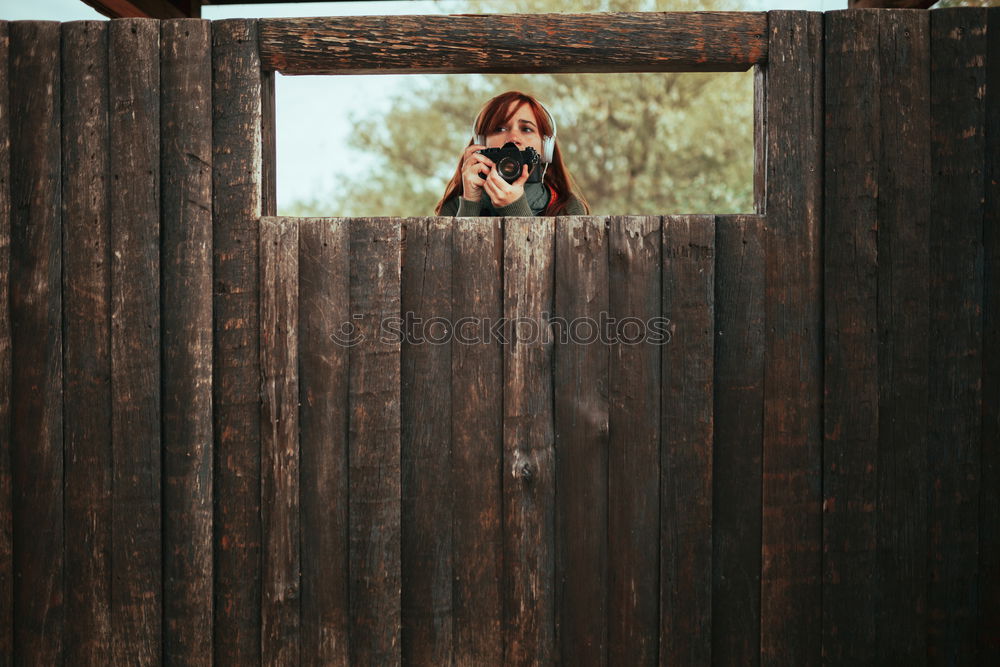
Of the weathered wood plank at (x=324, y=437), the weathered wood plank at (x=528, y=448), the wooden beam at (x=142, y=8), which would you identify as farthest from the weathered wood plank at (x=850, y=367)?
the wooden beam at (x=142, y=8)

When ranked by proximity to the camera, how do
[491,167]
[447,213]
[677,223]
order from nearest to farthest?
[677,223]
[491,167]
[447,213]

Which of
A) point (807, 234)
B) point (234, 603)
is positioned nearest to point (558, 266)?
point (807, 234)

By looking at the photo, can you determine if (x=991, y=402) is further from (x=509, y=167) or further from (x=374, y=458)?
(x=374, y=458)

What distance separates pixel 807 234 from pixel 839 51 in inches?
20.0

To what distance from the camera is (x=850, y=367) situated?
1.95m

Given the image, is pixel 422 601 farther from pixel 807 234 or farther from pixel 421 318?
pixel 807 234

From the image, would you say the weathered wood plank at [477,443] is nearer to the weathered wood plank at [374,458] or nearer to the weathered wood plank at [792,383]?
the weathered wood plank at [374,458]

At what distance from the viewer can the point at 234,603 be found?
6.45 feet

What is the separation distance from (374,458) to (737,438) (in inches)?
39.6

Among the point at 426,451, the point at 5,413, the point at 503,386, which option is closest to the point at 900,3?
the point at 503,386

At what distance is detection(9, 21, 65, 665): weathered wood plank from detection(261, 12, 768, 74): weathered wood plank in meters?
0.67

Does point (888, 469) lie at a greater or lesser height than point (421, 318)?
lesser

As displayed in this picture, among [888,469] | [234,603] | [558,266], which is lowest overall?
[234,603]

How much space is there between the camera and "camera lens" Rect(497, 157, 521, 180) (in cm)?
218
